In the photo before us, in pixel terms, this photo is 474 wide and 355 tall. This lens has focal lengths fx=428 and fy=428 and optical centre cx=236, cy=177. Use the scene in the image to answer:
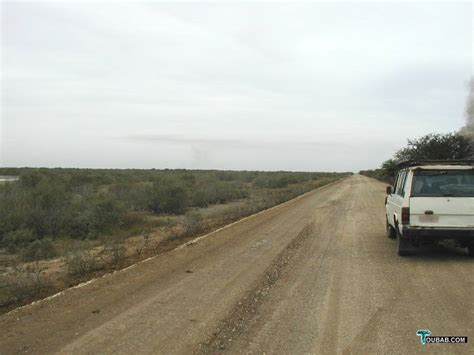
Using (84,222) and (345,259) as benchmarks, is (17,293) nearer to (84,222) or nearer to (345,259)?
(345,259)

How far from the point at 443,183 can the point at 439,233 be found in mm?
1141

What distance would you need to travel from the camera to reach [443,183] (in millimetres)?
9430

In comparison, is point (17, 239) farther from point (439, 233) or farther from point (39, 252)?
point (439, 233)

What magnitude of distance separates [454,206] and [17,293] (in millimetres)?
8620

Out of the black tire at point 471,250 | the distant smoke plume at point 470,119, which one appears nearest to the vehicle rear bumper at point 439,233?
the black tire at point 471,250

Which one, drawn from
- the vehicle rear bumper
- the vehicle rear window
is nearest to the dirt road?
the vehicle rear bumper

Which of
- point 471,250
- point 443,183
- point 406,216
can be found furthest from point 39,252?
point 471,250

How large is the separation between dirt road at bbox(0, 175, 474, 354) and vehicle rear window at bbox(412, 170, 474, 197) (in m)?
1.52

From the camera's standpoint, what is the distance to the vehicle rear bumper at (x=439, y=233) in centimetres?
904

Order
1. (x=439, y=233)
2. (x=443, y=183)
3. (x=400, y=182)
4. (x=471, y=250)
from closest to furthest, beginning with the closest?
1. (x=439, y=233)
2. (x=443, y=183)
3. (x=471, y=250)
4. (x=400, y=182)

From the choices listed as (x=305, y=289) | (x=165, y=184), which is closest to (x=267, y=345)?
(x=305, y=289)

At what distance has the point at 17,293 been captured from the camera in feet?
23.6

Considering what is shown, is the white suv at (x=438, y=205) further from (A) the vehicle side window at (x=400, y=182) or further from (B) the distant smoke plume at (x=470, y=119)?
Answer: (B) the distant smoke plume at (x=470, y=119)

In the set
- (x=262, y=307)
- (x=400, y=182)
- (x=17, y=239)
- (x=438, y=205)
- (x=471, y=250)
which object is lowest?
(x=17, y=239)
